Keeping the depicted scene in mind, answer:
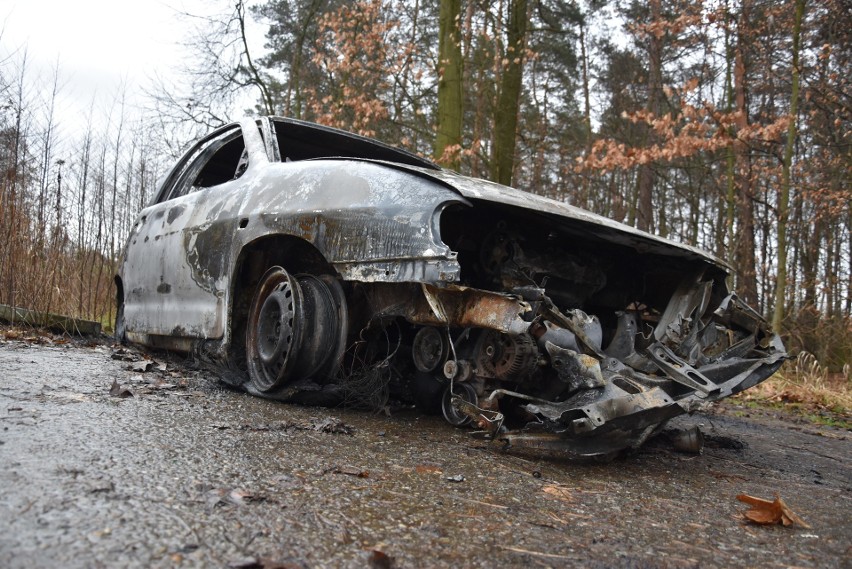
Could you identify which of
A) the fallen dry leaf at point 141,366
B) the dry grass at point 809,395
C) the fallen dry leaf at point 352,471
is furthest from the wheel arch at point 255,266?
the dry grass at point 809,395

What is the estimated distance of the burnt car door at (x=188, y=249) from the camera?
364 centimetres

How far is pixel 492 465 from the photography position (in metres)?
2.34

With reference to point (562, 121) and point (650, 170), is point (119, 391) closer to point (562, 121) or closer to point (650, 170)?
point (650, 170)

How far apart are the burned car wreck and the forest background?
390cm

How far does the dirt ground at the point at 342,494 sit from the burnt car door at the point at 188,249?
0.76m

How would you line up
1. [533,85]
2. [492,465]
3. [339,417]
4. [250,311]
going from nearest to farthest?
[492,465], [339,417], [250,311], [533,85]

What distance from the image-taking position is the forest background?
293 inches

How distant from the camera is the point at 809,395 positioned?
6562 mm

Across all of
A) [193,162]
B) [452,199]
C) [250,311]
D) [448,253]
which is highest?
[193,162]

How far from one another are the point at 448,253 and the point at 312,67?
53.1 feet

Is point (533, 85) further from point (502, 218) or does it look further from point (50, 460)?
point (50, 460)

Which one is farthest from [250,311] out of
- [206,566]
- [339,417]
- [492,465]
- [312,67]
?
[312,67]

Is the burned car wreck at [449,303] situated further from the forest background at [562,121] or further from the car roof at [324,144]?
the forest background at [562,121]

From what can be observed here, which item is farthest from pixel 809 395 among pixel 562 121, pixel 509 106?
pixel 562 121
